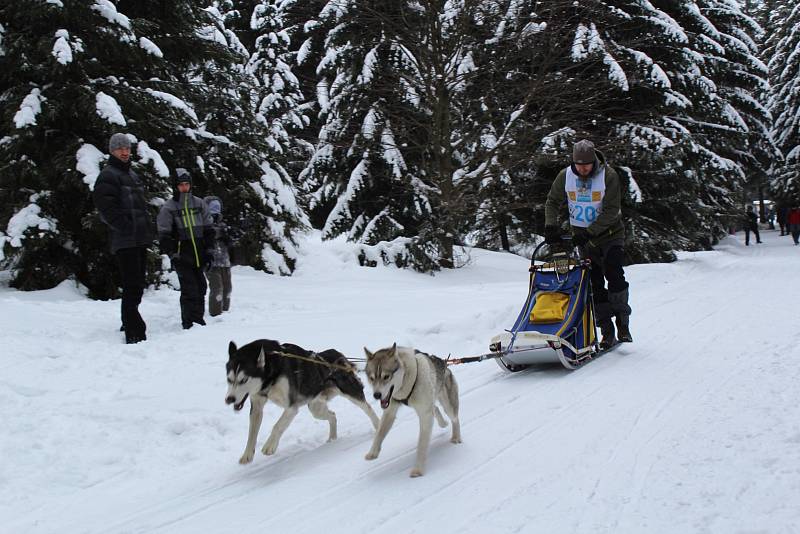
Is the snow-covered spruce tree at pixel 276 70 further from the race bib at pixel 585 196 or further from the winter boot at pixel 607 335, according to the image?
the winter boot at pixel 607 335

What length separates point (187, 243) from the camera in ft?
28.1

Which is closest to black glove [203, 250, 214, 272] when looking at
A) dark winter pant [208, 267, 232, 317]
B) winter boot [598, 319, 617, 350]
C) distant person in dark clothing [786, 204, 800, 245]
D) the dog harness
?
dark winter pant [208, 267, 232, 317]

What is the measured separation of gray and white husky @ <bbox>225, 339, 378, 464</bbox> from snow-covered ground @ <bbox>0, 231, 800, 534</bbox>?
0.26 m

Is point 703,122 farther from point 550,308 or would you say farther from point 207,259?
point 207,259

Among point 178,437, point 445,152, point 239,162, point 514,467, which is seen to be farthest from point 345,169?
point 514,467

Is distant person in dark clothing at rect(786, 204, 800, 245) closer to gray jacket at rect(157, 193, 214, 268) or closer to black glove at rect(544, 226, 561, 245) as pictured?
black glove at rect(544, 226, 561, 245)

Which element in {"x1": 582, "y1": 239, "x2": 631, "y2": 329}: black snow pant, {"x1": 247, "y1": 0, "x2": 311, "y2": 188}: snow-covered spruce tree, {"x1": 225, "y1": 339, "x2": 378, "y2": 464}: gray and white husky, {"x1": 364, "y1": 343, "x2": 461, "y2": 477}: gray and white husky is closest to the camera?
{"x1": 364, "y1": 343, "x2": 461, "y2": 477}: gray and white husky

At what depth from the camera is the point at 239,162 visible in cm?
1330

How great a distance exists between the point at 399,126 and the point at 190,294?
29.5 feet

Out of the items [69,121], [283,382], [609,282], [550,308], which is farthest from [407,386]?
[69,121]

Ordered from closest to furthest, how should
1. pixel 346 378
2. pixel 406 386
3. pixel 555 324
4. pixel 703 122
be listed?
1. pixel 406 386
2. pixel 346 378
3. pixel 555 324
4. pixel 703 122

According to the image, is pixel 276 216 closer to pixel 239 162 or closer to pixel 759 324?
pixel 239 162

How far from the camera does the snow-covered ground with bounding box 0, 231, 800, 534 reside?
11.6 ft

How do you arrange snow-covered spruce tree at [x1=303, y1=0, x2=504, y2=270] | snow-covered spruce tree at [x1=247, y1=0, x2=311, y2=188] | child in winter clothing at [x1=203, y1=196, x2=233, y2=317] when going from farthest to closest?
snow-covered spruce tree at [x1=247, y1=0, x2=311, y2=188] → snow-covered spruce tree at [x1=303, y1=0, x2=504, y2=270] → child in winter clothing at [x1=203, y1=196, x2=233, y2=317]
